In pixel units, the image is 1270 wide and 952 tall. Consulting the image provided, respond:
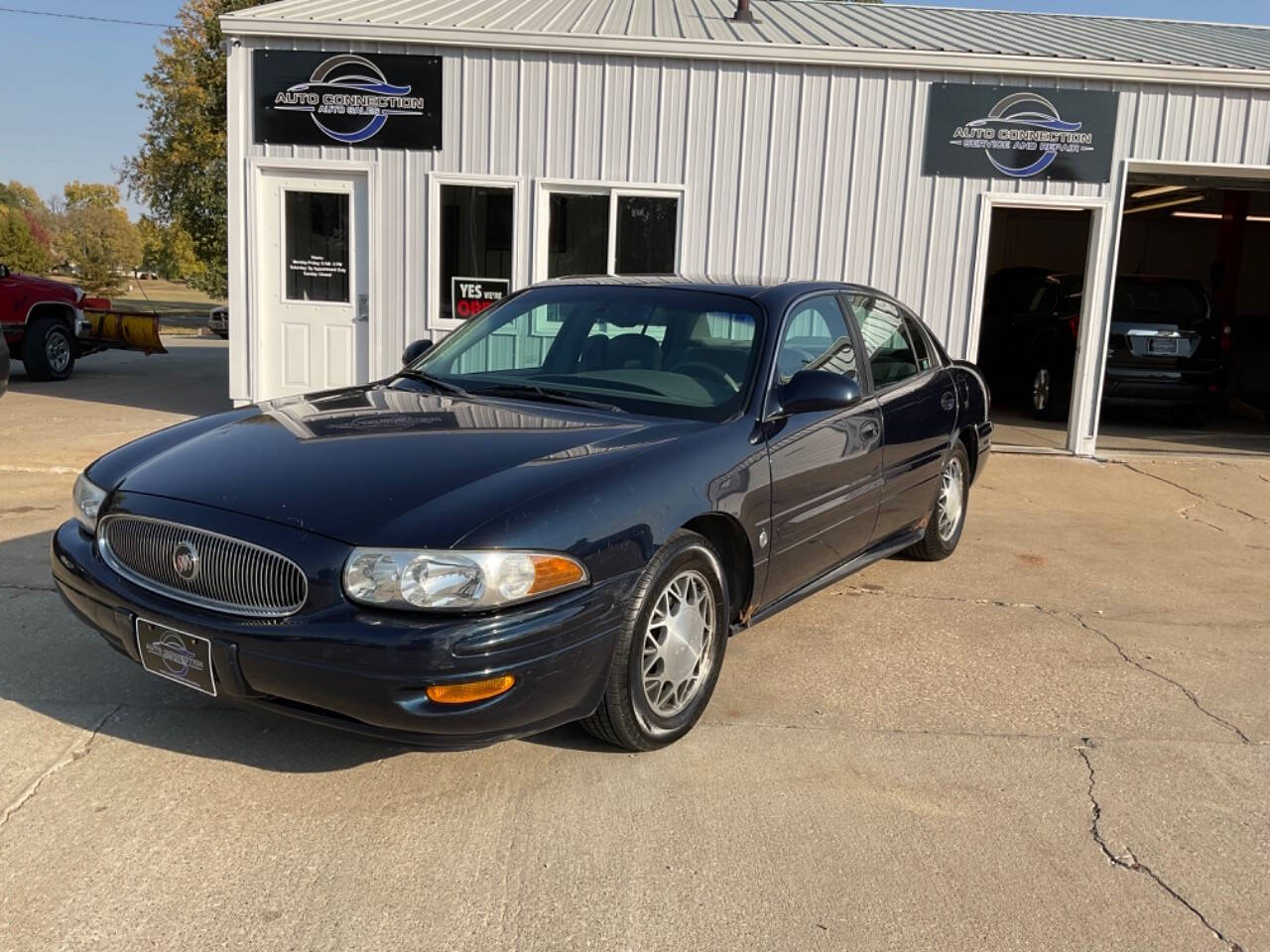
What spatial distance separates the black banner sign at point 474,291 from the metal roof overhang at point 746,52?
6.76 feet

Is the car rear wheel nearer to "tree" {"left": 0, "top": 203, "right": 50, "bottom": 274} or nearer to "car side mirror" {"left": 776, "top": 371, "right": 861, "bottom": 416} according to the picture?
"car side mirror" {"left": 776, "top": 371, "right": 861, "bottom": 416}

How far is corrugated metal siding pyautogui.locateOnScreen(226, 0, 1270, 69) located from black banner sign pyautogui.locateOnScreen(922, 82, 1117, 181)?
0.38m

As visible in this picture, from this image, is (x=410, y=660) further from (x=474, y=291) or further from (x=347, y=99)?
(x=347, y=99)

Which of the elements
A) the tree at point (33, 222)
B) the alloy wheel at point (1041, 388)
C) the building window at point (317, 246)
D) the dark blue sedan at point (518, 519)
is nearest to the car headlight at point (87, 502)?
the dark blue sedan at point (518, 519)

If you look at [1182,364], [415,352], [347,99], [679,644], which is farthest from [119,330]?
[679,644]

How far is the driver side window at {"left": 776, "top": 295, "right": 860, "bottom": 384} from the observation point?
4219 millimetres

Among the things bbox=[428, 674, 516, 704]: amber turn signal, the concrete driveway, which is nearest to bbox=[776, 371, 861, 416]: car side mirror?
the concrete driveway

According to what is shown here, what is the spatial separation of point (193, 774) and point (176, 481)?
2.93 feet

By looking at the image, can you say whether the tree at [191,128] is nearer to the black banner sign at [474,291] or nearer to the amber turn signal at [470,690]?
the black banner sign at [474,291]

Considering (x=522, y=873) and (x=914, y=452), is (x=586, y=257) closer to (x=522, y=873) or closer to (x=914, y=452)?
(x=914, y=452)

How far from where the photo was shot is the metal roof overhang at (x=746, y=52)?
30.3 feet

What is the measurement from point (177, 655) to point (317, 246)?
759 centimetres

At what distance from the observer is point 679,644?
3434mm

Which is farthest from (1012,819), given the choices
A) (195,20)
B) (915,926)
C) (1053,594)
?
(195,20)
